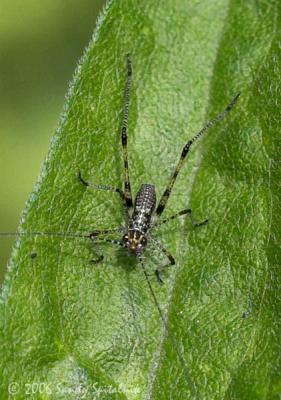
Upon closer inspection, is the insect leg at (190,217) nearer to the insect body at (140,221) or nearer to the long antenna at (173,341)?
the insect body at (140,221)

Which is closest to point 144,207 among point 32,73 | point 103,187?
point 103,187

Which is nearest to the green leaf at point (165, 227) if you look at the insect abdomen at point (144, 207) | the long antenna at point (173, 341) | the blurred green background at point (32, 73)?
the long antenna at point (173, 341)

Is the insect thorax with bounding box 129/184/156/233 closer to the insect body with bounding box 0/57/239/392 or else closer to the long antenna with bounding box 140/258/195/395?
the insect body with bounding box 0/57/239/392

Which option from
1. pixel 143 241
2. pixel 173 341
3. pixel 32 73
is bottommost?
pixel 173 341

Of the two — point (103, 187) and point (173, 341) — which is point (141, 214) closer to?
point (103, 187)

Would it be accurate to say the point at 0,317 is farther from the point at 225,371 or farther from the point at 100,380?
the point at 225,371

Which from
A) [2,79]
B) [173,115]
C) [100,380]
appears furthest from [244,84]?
[2,79]
